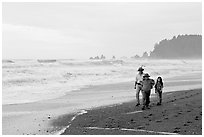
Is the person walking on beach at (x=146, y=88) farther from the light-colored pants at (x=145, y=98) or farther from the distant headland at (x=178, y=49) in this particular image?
the distant headland at (x=178, y=49)

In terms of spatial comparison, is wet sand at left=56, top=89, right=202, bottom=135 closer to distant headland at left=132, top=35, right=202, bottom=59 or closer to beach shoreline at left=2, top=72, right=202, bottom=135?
beach shoreline at left=2, top=72, right=202, bottom=135

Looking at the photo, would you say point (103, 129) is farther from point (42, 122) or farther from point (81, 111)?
point (81, 111)

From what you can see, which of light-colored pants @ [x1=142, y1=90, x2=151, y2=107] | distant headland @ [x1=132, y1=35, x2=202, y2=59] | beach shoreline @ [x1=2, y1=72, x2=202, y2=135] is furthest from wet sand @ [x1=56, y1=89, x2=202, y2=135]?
distant headland @ [x1=132, y1=35, x2=202, y2=59]

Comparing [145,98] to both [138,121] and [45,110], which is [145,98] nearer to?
[138,121]

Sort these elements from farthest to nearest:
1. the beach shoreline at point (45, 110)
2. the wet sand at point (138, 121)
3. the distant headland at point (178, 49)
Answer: the distant headland at point (178, 49) → the beach shoreline at point (45, 110) → the wet sand at point (138, 121)

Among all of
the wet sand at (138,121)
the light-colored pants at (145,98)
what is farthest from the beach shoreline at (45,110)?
the light-colored pants at (145,98)

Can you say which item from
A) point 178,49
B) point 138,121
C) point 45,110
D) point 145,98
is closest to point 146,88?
point 145,98

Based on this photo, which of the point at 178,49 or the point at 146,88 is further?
the point at 178,49

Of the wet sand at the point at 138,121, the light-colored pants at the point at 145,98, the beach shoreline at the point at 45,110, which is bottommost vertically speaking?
the beach shoreline at the point at 45,110

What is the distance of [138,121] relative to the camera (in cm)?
1051

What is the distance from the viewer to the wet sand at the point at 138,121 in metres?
8.95

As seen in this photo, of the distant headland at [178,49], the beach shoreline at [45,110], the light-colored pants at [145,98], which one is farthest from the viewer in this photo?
the distant headland at [178,49]

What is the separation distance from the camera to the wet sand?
8.95 meters

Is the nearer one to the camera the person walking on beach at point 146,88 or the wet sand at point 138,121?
the wet sand at point 138,121
